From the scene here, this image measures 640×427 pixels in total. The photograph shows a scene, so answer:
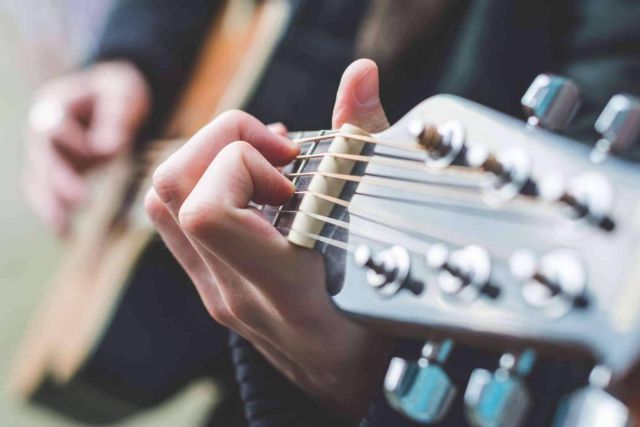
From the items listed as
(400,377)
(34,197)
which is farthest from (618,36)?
(34,197)

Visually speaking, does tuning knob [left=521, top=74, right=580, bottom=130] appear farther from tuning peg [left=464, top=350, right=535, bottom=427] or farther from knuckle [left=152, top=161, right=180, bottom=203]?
knuckle [left=152, top=161, right=180, bottom=203]

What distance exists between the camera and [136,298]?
924 mm

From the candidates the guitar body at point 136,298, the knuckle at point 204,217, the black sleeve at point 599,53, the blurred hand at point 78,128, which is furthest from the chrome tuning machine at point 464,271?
the blurred hand at point 78,128

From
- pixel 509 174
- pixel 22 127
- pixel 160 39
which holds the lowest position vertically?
pixel 22 127

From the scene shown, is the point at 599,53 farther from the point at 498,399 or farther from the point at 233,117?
the point at 498,399

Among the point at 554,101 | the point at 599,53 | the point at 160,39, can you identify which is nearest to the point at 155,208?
the point at 554,101

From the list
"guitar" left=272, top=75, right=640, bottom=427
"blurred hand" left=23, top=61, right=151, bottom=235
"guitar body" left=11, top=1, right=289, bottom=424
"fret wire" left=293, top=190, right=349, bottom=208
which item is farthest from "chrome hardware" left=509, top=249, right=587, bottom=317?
"blurred hand" left=23, top=61, right=151, bottom=235

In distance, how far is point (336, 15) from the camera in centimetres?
84

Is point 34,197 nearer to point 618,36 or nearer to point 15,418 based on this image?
point 15,418

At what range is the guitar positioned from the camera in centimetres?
28

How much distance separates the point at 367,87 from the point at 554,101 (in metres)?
0.14

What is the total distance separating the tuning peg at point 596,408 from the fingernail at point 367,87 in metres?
0.21

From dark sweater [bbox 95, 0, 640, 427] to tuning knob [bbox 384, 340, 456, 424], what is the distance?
0.04 feet

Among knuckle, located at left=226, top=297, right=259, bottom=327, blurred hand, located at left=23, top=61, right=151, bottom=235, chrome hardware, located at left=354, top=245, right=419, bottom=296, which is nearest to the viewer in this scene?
chrome hardware, located at left=354, top=245, right=419, bottom=296
